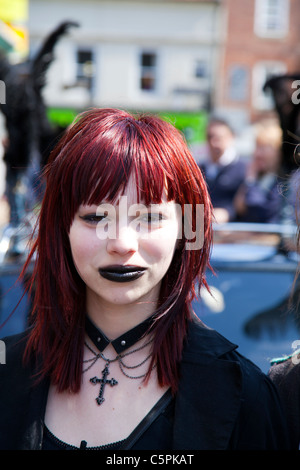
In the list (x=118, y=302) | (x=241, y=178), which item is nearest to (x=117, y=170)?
(x=118, y=302)

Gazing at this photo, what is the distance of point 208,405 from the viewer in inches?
49.6

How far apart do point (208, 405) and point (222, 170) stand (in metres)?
2.90

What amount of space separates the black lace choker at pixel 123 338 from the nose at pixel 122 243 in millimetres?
212

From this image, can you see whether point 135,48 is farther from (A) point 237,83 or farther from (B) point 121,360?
(B) point 121,360

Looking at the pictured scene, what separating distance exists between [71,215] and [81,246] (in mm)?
82

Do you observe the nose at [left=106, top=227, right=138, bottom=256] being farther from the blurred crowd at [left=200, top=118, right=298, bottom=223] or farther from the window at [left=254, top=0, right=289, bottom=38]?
the window at [left=254, top=0, right=289, bottom=38]

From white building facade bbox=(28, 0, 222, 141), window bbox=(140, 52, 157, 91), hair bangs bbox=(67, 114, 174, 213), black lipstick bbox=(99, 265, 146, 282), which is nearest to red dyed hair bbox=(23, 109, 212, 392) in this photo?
hair bangs bbox=(67, 114, 174, 213)

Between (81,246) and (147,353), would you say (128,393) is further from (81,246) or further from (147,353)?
(81,246)

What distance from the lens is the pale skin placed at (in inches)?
48.7

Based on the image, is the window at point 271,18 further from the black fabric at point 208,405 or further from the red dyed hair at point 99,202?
the black fabric at point 208,405

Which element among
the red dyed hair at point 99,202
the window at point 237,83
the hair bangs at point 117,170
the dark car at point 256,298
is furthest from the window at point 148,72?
the hair bangs at point 117,170

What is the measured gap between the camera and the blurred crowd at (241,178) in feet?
11.7

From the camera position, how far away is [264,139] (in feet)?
13.0
